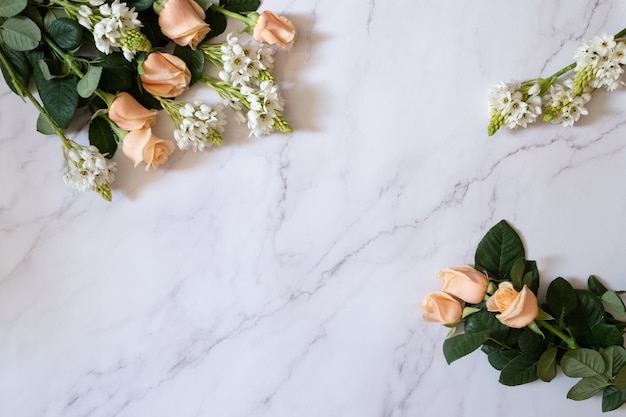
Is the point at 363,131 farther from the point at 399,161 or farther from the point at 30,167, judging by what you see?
the point at 30,167

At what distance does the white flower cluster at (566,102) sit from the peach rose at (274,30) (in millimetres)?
498

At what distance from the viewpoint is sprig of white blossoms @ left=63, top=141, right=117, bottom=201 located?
1146 mm

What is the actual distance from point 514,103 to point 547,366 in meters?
0.50

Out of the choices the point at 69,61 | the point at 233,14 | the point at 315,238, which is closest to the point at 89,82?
the point at 69,61

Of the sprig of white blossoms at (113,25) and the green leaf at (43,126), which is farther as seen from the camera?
the green leaf at (43,126)

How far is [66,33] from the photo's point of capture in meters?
1.12

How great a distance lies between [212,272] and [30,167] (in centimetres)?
42

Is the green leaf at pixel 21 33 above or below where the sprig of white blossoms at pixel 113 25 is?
below

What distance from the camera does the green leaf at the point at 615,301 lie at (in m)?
1.13

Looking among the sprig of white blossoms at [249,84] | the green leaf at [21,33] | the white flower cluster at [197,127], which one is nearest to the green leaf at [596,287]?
the sprig of white blossoms at [249,84]

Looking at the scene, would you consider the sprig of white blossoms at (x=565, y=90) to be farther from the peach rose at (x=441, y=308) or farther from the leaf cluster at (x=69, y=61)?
the leaf cluster at (x=69, y=61)

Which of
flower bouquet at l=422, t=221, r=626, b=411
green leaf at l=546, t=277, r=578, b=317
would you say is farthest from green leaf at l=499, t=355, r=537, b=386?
green leaf at l=546, t=277, r=578, b=317

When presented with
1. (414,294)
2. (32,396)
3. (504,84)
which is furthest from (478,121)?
(32,396)

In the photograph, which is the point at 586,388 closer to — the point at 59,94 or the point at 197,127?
the point at 197,127
